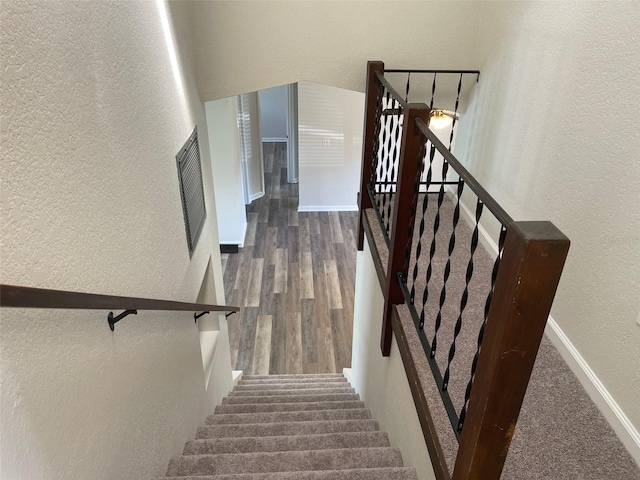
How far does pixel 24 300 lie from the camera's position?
3.42ft

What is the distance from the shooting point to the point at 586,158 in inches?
89.0

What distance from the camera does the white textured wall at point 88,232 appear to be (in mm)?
1229

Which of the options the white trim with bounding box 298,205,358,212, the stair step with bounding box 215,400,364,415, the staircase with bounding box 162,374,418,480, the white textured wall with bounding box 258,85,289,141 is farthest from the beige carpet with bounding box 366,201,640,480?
the white textured wall with bounding box 258,85,289,141

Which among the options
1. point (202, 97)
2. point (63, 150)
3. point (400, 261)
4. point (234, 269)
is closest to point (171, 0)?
point (202, 97)

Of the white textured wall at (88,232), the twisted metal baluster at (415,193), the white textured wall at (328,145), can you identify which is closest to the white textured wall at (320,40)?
the white textured wall at (88,232)

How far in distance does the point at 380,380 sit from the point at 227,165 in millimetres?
4232

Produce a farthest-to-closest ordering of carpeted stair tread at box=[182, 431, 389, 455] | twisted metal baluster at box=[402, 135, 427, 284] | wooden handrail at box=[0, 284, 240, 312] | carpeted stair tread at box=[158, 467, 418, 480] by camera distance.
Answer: carpeted stair tread at box=[182, 431, 389, 455], carpeted stair tread at box=[158, 467, 418, 480], twisted metal baluster at box=[402, 135, 427, 284], wooden handrail at box=[0, 284, 240, 312]

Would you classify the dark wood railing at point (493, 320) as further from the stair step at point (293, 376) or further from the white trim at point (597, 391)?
the stair step at point (293, 376)

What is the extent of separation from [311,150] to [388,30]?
4075mm

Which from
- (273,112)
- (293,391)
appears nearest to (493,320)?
(293,391)

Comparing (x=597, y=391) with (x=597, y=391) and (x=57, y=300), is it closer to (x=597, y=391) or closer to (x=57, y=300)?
(x=597, y=391)

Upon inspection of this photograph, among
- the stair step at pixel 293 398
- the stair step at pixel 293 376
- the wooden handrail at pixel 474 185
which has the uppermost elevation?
the wooden handrail at pixel 474 185

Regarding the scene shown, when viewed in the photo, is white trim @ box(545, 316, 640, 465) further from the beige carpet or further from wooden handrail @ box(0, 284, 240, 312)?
wooden handrail @ box(0, 284, 240, 312)

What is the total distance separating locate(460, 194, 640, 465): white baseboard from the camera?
189cm
